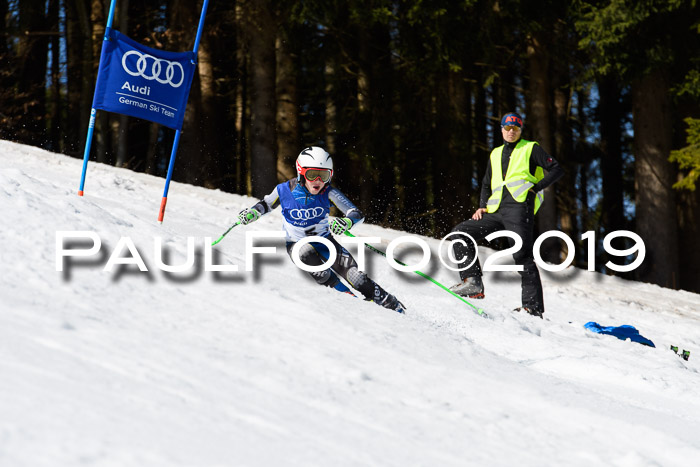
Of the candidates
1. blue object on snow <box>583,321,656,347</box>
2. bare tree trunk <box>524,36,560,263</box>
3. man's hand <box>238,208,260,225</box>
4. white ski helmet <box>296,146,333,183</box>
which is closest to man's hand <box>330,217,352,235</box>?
A: white ski helmet <box>296,146,333,183</box>

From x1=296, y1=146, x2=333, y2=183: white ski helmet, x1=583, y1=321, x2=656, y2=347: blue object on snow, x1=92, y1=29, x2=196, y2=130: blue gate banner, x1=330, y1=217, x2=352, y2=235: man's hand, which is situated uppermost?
x1=92, y1=29, x2=196, y2=130: blue gate banner

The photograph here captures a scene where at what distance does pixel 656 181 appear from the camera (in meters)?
14.5

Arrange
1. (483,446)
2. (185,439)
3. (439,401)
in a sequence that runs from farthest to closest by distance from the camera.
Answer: (439,401), (483,446), (185,439)

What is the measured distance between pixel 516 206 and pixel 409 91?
427 inches

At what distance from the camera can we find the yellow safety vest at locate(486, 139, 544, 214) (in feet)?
23.7

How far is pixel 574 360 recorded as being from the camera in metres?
5.31

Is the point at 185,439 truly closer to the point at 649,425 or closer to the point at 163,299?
the point at 163,299

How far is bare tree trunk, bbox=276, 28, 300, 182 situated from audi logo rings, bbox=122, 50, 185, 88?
7189mm

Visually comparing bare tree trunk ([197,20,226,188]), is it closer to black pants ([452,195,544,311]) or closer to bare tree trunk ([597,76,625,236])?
black pants ([452,195,544,311])

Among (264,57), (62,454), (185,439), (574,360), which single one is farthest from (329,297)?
(264,57)

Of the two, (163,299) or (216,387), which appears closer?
(216,387)

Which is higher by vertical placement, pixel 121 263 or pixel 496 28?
pixel 496 28

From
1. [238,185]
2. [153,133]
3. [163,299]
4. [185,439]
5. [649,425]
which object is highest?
[153,133]

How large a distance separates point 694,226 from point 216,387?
45.9 feet
